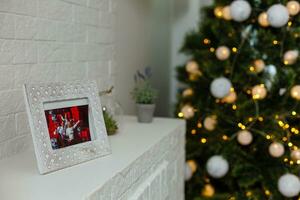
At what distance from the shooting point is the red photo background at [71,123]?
91 centimetres

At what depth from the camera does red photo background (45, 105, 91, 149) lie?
912 millimetres

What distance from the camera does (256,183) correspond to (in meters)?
1.84

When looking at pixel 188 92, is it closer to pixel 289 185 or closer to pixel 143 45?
pixel 143 45

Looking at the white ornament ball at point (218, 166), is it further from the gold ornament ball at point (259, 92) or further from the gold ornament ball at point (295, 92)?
the gold ornament ball at point (295, 92)

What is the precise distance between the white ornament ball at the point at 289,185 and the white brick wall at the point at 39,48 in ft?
3.23

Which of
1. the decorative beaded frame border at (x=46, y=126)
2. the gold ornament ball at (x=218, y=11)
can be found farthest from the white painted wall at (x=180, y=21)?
the decorative beaded frame border at (x=46, y=126)

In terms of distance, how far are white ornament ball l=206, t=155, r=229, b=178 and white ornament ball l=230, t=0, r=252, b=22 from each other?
0.72m

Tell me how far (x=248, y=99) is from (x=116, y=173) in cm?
111

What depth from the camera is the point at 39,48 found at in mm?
1123

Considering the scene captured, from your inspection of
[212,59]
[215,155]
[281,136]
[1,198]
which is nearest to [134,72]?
[212,59]

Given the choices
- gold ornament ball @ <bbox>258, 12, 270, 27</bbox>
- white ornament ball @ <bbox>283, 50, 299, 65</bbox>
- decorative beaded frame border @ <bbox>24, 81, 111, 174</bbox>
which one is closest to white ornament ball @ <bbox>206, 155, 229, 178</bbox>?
white ornament ball @ <bbox>283, 50, 299, 65</bbox>

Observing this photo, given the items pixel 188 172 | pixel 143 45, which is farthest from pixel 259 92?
pixel 143 45

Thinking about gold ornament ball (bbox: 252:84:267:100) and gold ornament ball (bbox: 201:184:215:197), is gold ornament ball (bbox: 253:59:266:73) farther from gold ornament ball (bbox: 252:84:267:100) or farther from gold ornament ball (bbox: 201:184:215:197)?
gold ornament ball (bbox: 201:184:215:197)

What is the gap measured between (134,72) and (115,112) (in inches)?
28.2
